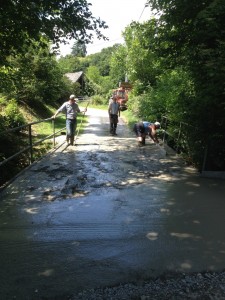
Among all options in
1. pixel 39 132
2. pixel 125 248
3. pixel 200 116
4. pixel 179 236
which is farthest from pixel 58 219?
pixel 39 132

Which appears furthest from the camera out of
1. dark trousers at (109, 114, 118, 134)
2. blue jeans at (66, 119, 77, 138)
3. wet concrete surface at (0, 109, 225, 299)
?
dark trousers at (109, 114, 118, 134)

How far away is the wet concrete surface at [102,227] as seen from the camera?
3086 mm

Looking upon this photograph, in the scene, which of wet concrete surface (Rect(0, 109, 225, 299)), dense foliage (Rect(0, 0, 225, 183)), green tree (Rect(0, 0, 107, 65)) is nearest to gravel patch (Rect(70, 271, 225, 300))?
wet concrete surface (Rect(0, 109, 225, 299))

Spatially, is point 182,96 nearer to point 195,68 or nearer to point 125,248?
point 195,68

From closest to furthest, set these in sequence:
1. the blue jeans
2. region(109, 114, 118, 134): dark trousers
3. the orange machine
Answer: the blue jeans → region(109, 114, 118, 134): dark trousers → the orange machine

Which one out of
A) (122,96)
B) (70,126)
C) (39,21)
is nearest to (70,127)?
(70,126)

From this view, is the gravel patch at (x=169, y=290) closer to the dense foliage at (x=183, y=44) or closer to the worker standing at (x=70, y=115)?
the dense foliage at (x=183, y=44)

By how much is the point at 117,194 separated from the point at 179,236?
1791mm

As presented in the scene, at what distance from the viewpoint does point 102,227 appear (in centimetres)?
416

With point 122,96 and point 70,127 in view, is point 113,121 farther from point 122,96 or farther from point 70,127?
point 122,96

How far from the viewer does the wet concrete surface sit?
3.09m

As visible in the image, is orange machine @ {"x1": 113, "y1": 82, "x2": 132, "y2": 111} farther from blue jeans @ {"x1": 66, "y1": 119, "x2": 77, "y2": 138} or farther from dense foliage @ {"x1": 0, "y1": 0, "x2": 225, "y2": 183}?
dense foliage @ {"x1": 0, "y1": 0, "x2": 225, "y2": 183}

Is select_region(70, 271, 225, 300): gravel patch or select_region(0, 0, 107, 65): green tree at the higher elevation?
select_region(0, 0, 107, 65): green tree

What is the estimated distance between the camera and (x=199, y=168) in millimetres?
7176
